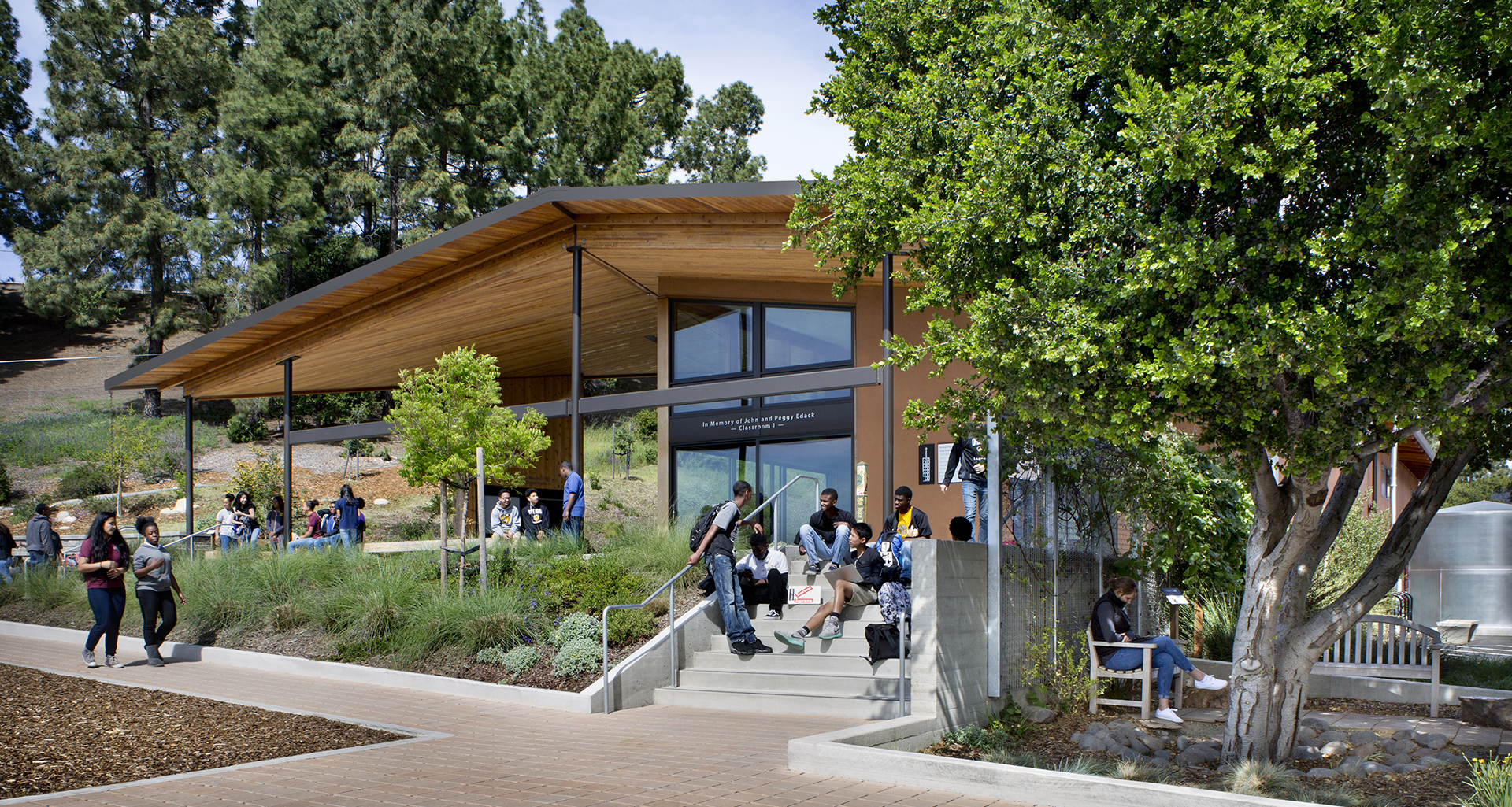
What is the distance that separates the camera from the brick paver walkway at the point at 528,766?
5.30 metres

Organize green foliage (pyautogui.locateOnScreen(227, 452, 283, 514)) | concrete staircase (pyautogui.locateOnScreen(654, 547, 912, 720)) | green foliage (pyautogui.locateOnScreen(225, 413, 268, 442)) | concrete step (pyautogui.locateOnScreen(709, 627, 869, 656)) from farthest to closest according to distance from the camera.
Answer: green foliage (pyautogui.locateOnScreen(225, 413, 268, 442)), green foliage (pyautogui.locateOnScreen(227, 452, 283, 514)), concrete step (pyautogui.locateOnScreen(709, 627, 869, 656)), concrete staircase (pyautogui.locateOnScreen(654, 547, 912, 720))

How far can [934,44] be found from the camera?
24.7 feet

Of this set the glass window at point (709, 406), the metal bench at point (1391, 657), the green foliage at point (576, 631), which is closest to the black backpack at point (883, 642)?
the green foliage at point (576, 631)

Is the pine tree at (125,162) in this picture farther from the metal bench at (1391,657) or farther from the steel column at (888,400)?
the metal bench at (1391,657)

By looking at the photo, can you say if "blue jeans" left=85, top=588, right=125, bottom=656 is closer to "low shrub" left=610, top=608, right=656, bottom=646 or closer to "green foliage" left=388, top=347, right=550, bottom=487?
"green foliage" left=388, top=347, right=550, bottom=487

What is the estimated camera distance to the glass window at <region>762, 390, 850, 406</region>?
15.0 metres

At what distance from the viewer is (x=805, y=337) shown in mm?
15742

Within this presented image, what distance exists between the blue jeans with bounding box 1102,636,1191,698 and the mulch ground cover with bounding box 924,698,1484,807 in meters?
0.42

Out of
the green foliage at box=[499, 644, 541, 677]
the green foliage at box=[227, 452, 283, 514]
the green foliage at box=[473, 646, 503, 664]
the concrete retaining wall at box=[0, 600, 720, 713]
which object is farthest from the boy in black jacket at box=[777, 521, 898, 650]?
the green foliage at box=[227, 452, 283, 514]

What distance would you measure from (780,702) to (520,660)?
2.61 metres

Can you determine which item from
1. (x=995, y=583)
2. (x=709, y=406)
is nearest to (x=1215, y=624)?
(x=995, y=583)

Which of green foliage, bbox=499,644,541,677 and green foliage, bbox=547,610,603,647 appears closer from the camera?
green foliage, bbox=499,644,541,677

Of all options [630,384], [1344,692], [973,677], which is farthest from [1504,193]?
[630,384]

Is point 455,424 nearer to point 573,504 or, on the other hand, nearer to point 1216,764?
point 573,504
